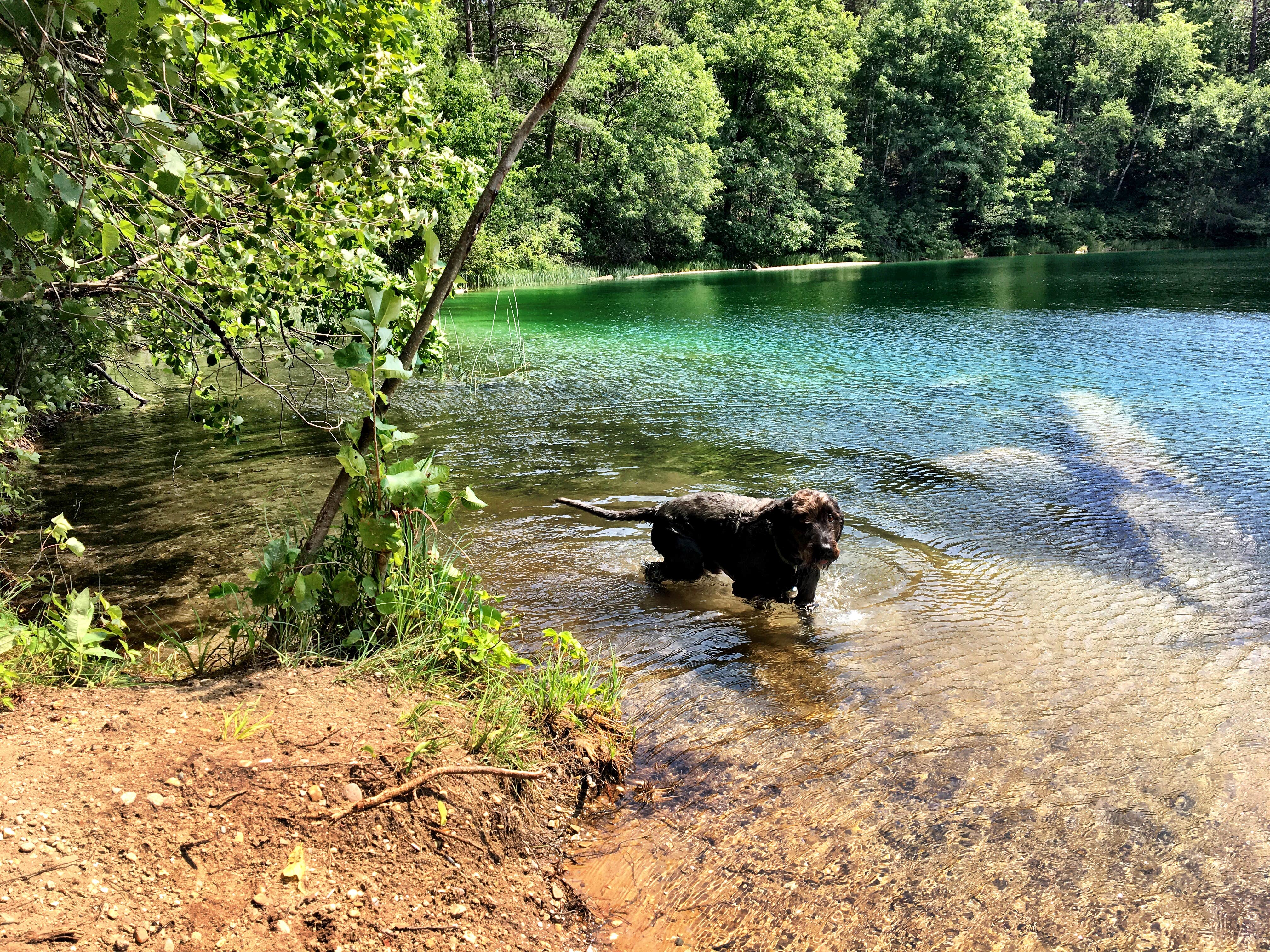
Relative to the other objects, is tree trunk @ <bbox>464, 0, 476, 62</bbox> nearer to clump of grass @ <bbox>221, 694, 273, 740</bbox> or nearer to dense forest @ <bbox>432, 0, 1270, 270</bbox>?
dense forest @ <bbox>432, 0, 1270, 270</bbox>

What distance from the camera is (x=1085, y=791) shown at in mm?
3791

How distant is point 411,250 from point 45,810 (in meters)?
40.5

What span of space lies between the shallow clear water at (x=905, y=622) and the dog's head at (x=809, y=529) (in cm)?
54

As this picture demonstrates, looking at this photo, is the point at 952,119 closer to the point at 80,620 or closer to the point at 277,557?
the point at 277,557

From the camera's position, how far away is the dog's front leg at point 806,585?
5879mm

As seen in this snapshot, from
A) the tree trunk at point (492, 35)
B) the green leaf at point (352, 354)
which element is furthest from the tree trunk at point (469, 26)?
the green leaf at point (352, 354)

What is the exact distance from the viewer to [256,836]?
8.42ft

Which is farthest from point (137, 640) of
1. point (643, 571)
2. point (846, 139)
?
point (846, 139)

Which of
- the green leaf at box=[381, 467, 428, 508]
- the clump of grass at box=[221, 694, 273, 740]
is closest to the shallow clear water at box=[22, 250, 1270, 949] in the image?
the clump of grass at box=[221, 694, 273, 740]

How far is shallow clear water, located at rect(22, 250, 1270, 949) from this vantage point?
3176 mm

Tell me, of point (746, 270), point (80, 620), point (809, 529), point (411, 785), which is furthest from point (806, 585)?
point (746, 270)

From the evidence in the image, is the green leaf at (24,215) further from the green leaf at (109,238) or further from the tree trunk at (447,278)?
the tree trunk at (447,278)

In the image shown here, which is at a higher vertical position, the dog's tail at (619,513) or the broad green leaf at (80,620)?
the broad green leaf at (80,620)

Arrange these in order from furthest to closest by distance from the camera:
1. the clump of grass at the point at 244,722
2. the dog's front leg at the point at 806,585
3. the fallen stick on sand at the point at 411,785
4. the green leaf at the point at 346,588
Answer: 1. the dog's front leg at the point at 806,585
2. the green leaf at the point at 346,588
3. the clump of grass at the point at 244,722
4. the fallen stick on sand at the point at 411,785
